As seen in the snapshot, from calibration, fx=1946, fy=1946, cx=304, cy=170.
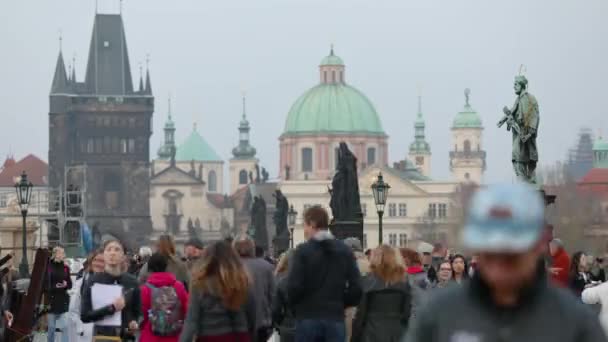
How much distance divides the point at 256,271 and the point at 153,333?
4.01 feet

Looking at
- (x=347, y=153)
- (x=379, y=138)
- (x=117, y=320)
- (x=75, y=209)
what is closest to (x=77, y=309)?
(x=117, y=320)

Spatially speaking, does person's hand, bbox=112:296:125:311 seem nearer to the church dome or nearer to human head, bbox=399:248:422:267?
human head, bbox=399:248:422:267

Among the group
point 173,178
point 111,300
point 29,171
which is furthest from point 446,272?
point 29,171

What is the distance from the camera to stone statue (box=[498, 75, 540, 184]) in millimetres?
17250

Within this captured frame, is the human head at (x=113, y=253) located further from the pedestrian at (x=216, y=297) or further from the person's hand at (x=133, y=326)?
the pedestrian at (x=216, y=297)

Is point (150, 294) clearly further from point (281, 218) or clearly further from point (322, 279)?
point (281, 218)

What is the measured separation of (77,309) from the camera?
10.5 meters

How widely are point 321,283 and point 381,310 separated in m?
1.09

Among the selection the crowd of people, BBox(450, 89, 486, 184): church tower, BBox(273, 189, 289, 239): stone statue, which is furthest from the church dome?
the crowd of people

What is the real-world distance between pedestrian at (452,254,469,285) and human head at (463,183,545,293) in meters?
8.59

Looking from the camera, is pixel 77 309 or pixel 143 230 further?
pixel 143 230

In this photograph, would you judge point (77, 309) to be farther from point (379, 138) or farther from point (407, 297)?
point (379, 138)

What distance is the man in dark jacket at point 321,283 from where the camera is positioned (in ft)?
31.1

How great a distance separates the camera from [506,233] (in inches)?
143
